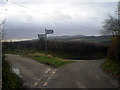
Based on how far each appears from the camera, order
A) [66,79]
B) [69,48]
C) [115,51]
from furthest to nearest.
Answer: [69,48] < [115,51] < [66,79]

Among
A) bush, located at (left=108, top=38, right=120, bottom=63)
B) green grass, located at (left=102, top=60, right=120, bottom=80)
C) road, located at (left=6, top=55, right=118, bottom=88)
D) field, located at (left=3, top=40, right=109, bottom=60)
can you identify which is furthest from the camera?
field, located at (left=3, top=40, right=109, bottom=60)

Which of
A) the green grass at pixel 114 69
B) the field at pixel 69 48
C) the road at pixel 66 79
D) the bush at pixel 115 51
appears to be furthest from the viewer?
the field at pixel 69 48

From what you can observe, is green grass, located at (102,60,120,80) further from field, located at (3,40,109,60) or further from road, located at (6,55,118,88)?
field, located at (3,40,109,60)

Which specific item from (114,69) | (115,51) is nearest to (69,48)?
(115,51)

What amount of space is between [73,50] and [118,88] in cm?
3248

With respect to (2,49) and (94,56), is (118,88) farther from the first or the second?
(94,56)

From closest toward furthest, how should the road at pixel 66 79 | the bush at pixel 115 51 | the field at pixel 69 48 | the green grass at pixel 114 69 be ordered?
the road at pixel 66 79 < the green grass at pixel 114 69 < the bush at pixel 115 51 < the field at pixel 69 48

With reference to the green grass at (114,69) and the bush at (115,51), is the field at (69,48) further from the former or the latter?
the green grass at (114,69)

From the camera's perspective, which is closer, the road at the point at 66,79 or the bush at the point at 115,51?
the road at the point at 66,79

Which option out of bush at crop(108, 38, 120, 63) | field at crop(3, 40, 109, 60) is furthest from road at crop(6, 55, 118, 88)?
field at crop(3, 40, 109, 60)

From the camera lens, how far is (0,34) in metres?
6.95

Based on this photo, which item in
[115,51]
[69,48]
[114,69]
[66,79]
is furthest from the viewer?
[69,48]

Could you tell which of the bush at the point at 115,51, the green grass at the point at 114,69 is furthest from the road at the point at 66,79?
the bush at the point at 115,51

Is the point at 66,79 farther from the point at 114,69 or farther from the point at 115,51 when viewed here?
the point at 115,51
